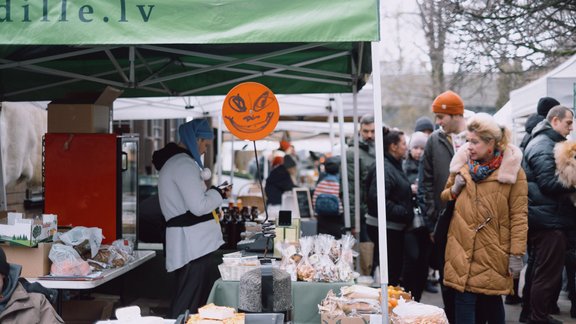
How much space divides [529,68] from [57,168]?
607 cm

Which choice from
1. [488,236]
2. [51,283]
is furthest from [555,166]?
[51,283]

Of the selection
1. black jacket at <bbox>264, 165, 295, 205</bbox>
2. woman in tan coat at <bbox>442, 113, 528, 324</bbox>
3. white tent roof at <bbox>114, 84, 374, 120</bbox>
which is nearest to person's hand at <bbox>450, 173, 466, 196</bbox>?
woman in tan coat at <bbox>442, 113, 528, 324</bbox>

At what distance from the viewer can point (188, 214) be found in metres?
5.30

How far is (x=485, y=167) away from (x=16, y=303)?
3098 mm

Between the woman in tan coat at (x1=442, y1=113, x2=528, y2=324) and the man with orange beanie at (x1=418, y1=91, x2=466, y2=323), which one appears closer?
the woman in tan coat at (x1=442, y1=113, x2=528, y2=324)

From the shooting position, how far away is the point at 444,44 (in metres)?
9.38

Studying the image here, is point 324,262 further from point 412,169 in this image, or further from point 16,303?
point 412,169

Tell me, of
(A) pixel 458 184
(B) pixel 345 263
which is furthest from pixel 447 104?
(B) pixel 345 263

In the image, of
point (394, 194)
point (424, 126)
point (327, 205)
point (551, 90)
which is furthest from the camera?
point (424, 126)

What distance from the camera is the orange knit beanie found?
590cm

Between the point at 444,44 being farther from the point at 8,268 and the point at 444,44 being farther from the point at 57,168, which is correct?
the point at 8,268

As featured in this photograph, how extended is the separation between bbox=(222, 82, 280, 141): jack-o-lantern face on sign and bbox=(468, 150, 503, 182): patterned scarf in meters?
1.50

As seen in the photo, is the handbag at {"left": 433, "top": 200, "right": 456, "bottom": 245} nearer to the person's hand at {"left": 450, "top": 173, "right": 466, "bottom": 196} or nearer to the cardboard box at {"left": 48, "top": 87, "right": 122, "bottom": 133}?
the person's hand at {"left": 450, "top": 173, "right": 466, "bottom": 196}

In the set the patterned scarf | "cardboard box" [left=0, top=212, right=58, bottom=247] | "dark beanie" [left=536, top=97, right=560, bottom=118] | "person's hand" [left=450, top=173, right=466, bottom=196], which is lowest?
"cardboard box" [left=0, top=212, right=58, bottom=247]
